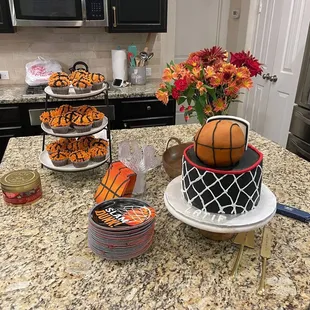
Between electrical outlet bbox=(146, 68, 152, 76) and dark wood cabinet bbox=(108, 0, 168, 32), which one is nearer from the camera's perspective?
dark wood cabinet bbox=(108, 0, 168, 32)

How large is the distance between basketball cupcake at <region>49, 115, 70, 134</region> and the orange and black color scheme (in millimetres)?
265

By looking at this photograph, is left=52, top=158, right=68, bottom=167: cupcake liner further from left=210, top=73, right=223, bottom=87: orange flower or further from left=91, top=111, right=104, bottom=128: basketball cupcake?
left=210, top=73, right=223, bottom=87: orange flower

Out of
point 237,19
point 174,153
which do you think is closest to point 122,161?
point 174,153

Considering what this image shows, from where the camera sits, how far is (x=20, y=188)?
40.3 inches

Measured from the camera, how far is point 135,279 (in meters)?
0.75

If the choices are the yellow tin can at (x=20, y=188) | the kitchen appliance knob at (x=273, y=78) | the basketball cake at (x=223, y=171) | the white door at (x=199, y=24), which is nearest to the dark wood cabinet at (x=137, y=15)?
the white door at (x=199, y=24)

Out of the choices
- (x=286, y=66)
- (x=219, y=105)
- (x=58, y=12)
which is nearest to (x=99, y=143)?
(x=219, y=105)

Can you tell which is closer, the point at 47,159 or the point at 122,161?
A: the point at 122,161

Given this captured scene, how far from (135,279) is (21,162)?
88 cm

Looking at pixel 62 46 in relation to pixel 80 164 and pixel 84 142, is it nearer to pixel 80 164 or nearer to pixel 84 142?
pixel 84 142

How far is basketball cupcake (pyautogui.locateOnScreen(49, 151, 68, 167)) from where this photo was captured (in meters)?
1.18

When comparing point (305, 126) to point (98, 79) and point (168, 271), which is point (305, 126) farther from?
point (168, 271)

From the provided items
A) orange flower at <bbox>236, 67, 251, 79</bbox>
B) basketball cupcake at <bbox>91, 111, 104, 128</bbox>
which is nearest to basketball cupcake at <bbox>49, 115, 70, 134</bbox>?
basketball cupcake at <bbox>91, 111, 104, 128</bbox>

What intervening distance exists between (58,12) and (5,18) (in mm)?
424
